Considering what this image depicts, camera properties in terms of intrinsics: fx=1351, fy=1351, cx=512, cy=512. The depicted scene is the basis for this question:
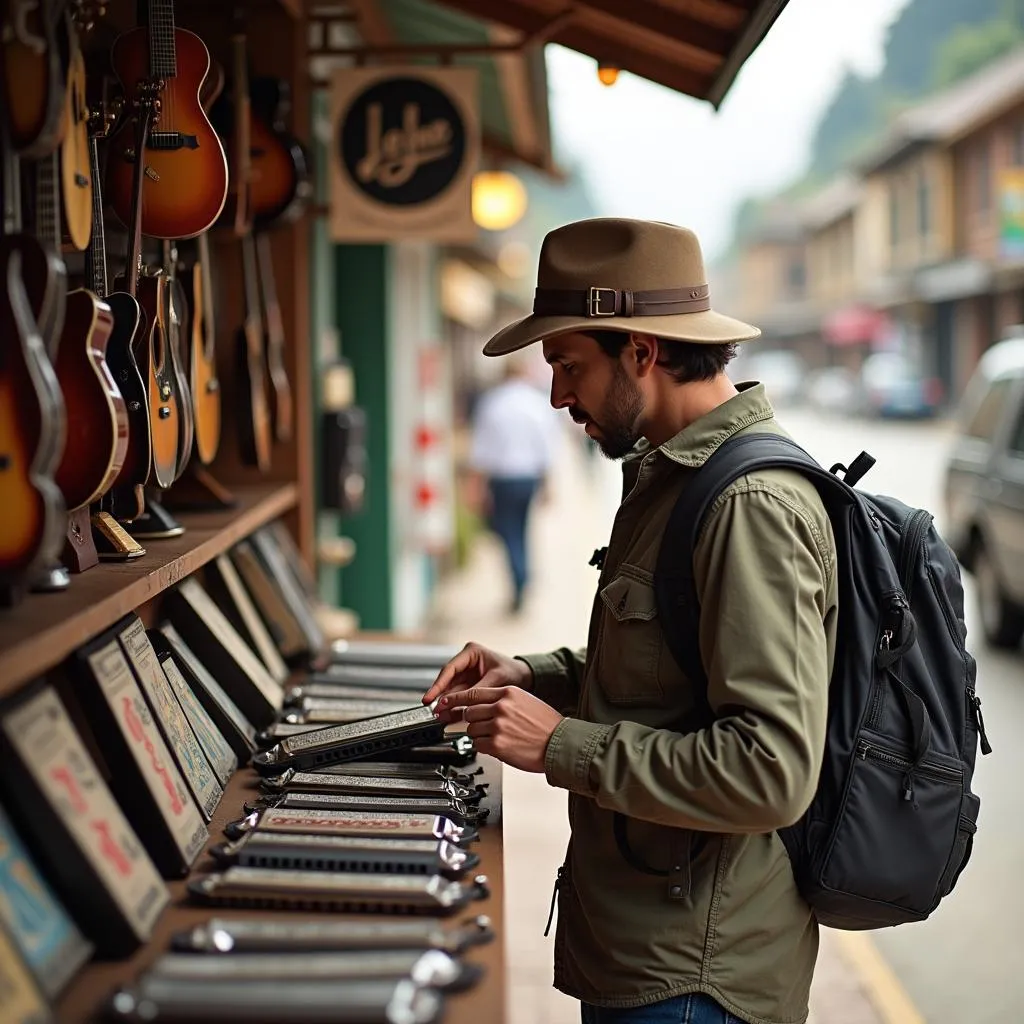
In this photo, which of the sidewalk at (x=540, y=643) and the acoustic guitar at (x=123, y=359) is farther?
the sidewalk at (x=540, y=643)

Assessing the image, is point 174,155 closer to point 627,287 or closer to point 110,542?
point 110,542

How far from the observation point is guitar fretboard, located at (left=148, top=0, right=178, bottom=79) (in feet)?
8.84

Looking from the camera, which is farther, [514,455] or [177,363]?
[514,455]

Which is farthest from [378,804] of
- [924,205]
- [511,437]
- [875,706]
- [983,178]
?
[924,205]

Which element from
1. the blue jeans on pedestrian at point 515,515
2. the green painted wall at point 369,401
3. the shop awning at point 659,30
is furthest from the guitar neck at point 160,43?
the blue jeans on pedestrian at point 515,515

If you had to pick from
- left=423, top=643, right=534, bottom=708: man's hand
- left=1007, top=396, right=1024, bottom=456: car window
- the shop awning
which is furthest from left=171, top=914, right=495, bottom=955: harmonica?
left=1007, top=396, right=1024, bottom=456: car window

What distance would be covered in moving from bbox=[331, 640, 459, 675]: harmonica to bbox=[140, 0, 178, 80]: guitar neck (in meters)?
1.65

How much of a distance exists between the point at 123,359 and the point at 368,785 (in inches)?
37.7

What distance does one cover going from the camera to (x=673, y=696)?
222 cm

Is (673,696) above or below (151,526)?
below

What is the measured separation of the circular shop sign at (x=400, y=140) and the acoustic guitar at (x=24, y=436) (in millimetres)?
3448

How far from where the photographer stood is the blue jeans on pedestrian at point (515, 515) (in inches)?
451

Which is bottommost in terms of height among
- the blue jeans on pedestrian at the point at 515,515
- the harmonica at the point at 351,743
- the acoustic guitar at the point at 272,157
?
the blue jeans on pedestrian at the point at 515,515

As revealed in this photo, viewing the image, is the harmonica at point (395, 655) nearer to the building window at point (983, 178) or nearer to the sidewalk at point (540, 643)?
the sidewalk at point (540, 643)
